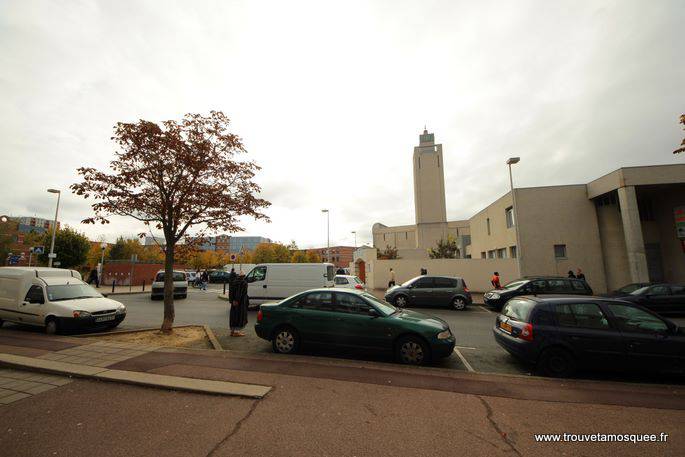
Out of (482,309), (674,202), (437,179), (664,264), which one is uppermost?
(437,179)

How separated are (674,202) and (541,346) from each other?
2516cm

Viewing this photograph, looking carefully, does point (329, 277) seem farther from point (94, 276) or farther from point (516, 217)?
point (94, 276)

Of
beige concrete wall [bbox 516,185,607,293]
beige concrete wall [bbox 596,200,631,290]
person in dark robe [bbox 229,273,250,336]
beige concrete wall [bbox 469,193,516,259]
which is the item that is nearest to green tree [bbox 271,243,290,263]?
beige concrete wall [bbox 469,193,516,259]

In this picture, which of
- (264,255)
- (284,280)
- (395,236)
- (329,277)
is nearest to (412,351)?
(329,277)

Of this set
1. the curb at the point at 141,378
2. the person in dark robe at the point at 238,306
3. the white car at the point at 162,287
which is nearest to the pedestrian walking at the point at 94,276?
the white car at the point at 162,287

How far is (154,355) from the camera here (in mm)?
6527

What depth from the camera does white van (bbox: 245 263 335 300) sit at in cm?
1506

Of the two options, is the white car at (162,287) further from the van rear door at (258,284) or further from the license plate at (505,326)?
the license plate at (505,326)

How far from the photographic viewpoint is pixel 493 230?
2856 centimetres

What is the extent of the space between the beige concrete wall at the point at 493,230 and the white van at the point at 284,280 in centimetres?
1712

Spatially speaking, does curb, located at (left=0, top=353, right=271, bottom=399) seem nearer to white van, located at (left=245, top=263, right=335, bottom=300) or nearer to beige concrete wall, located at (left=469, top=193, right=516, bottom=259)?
white van, located at (left=245, top=263, right=335, bottom=300)

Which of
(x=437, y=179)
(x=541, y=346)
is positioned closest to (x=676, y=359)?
(x=541, y=346)

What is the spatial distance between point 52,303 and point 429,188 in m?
57.9

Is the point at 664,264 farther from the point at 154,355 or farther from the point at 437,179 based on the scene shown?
the point at 437,179
